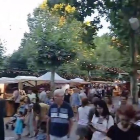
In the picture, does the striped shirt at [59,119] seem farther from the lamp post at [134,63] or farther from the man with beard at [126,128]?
the lamp post at [134,63]

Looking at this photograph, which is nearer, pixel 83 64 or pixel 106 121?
pixel 106 121

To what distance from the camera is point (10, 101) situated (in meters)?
20.5

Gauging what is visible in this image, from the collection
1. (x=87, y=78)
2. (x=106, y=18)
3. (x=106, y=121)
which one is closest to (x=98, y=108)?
(x=106, y=121)

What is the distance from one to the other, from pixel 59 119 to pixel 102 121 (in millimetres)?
755

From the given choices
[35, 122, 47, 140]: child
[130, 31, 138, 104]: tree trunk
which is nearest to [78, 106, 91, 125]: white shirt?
[35, 122, 47, 140]: child

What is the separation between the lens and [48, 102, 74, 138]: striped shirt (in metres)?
7.35

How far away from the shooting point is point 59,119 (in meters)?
7.39

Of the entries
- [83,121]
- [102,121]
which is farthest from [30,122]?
[102,121]

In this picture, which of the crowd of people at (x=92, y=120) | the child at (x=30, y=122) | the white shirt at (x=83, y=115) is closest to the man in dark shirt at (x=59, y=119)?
the crowd of people at (x=92, y=120)

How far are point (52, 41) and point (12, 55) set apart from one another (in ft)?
125

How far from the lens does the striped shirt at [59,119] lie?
289 inches

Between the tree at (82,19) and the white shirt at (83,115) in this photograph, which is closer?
the white shirt at (83,115)

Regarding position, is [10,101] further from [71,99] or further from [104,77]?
[104,77]

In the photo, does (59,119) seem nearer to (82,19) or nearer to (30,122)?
(82,19)
